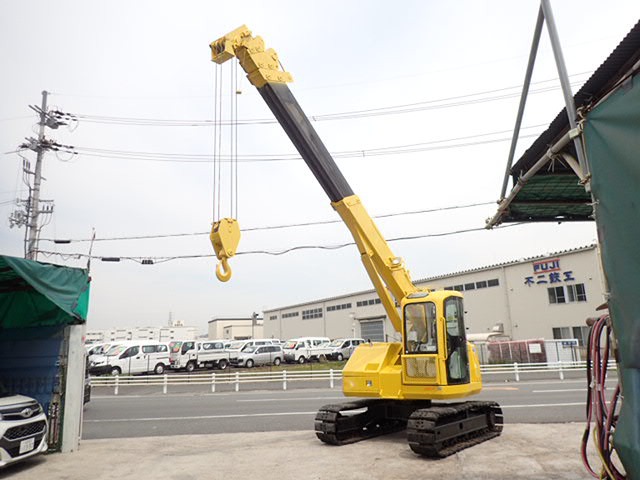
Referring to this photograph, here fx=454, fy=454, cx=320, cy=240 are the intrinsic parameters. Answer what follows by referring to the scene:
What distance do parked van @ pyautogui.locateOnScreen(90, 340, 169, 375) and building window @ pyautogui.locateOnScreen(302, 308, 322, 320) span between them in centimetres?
2847

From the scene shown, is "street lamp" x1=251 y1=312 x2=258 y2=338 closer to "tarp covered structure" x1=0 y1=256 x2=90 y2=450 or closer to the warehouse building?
the warehouse building

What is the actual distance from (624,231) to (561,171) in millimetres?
2749

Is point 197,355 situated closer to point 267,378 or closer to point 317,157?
point 267,378

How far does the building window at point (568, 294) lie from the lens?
28.0m

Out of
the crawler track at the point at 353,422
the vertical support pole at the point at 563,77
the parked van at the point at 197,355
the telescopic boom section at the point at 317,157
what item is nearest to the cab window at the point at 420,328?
the telescopic boom section at the point at 317,157

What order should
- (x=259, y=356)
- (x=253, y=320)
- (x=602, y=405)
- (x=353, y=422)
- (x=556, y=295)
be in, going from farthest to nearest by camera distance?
(x=253, y=320), (x=259, y=356), (x=556, y=295), (x=353, y=422), (x=602, y=405)

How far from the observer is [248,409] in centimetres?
1345

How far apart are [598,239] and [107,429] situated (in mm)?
11431

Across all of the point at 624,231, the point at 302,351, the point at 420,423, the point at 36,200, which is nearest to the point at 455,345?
the point at 420,423

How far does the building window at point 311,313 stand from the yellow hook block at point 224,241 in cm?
4672

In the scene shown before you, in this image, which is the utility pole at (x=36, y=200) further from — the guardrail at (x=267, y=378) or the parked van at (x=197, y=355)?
the parked van at (x=197, y=355)

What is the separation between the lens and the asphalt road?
10586 millimetres

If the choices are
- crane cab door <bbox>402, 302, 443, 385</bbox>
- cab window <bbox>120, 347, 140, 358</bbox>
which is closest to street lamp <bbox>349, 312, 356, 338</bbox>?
cab window <bbox>120, 347, 140, 358</bbox>

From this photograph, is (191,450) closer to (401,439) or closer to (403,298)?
(401,439)
